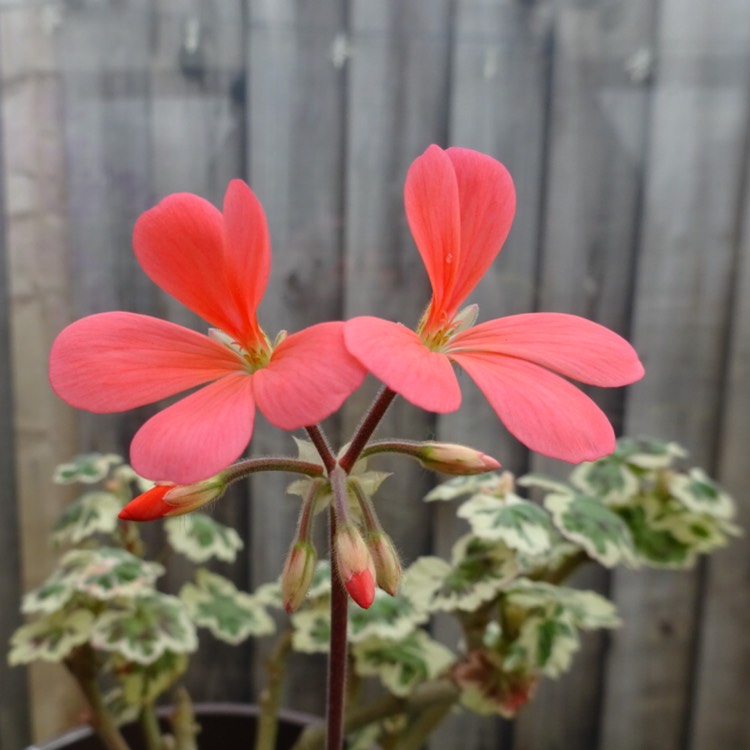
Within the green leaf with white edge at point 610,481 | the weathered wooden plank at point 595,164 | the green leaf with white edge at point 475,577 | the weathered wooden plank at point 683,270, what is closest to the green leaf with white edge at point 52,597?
the green leaf with white edge at point 475,577

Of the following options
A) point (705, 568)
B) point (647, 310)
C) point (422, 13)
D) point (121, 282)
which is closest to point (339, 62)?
point (422, 13)

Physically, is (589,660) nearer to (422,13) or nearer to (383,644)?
(383,644)

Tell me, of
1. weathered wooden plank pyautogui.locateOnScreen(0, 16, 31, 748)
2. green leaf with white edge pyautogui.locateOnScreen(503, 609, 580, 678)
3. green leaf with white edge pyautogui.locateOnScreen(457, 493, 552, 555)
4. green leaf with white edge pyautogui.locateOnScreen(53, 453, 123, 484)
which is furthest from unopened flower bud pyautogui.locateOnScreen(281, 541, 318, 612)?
weathered wooden plank pyautogui.locateOnScreen(0, 16, 31, 748)

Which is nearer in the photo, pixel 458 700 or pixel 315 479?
pixel 315 479

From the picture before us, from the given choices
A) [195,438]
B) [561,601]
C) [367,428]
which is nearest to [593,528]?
[561,601]

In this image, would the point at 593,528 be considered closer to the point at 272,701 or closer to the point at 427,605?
the point at 427,605
